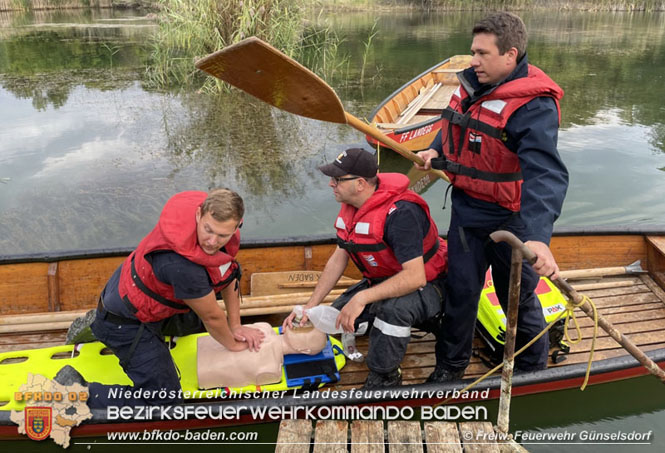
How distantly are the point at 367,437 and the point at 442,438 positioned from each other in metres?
0.37

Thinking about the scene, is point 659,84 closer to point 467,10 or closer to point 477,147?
point 477,147

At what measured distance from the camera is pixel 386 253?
129 inches

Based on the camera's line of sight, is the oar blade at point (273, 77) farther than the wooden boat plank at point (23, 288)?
No

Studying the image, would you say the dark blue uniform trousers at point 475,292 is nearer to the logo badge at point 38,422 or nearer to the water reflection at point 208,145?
the logo badge at point 38,422

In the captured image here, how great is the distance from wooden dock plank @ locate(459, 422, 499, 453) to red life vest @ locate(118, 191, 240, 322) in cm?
155

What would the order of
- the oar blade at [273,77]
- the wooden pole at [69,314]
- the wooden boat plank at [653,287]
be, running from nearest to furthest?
the oar blade at [273,77] < the wooden pole at [69,314] < the wooden boat plank at [653,287]

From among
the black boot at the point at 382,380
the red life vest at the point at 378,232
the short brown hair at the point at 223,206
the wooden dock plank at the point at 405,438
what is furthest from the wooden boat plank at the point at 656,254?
the short brown hair at the point at 223,206

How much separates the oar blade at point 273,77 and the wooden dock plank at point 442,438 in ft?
6.87

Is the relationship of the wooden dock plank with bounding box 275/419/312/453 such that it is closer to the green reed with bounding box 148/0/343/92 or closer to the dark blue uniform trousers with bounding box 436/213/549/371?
the dark blue uniform trousers with bounding box 436/213/549/371

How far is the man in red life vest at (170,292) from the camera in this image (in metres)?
2.73

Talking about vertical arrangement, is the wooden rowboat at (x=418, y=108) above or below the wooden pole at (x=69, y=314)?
above

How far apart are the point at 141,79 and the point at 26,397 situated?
40.7 ft

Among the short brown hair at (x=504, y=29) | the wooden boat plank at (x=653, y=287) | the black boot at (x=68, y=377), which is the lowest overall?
the wooden boat plank at (x=653, y=287)

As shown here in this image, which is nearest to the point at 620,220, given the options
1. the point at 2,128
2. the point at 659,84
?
the point at 659,84
